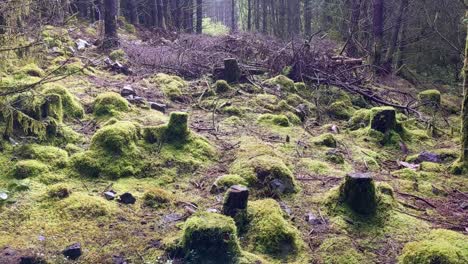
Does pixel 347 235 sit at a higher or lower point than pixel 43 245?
lower

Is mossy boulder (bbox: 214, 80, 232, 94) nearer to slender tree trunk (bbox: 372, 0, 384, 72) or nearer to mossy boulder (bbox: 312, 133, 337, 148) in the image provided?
mossy boulder (bbox: 312, 133, 337, 148)

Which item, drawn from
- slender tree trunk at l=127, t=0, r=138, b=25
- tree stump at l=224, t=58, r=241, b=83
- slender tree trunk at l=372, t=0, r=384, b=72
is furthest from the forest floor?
slender tree trunk at l=127, t=0, r=138, b=25

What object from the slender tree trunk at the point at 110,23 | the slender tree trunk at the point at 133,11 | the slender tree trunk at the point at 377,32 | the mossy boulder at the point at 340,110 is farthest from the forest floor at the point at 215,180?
the slender tree trunk at the point at 133,11

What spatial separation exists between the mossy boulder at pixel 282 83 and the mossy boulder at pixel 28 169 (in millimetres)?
6633

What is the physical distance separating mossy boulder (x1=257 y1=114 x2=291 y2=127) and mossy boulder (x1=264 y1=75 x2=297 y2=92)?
2.40 meters

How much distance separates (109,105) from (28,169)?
2.55 metres

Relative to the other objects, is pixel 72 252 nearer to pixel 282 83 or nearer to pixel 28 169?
pixel 28 169

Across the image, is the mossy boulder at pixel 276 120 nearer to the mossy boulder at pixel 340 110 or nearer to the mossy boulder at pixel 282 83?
the mossy boulder at pixel 340 110

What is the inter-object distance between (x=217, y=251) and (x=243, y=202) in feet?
2.55

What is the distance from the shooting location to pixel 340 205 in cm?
486

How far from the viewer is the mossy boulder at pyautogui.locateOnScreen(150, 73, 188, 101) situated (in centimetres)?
939

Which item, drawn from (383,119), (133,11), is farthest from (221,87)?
(133,11)

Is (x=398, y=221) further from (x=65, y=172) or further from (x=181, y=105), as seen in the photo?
(x=181, y=105)

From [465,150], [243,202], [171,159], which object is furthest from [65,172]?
[465,150]
